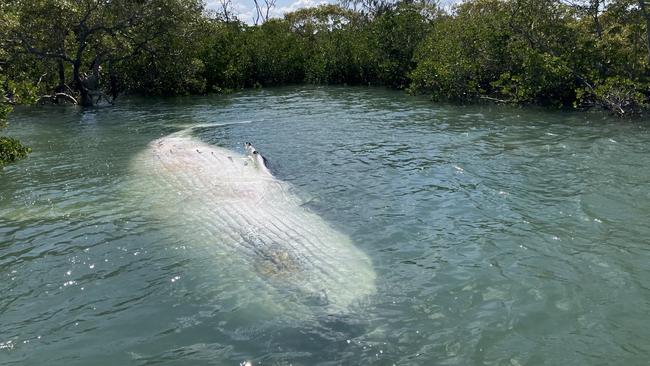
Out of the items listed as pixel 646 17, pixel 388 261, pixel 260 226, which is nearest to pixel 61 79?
pixel 260 226

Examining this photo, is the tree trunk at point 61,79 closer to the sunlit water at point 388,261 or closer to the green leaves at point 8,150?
the sunlit water at point 388,261

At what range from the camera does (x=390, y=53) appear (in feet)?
82.8

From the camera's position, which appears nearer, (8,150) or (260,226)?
(260,226)

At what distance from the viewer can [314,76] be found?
28.0 metres

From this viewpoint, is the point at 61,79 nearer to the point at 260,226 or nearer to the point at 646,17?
the point at 260,226

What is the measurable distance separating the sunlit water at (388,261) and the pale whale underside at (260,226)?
217mm

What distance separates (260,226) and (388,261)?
4.85 ft

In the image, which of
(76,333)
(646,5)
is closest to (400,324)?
(76,333)

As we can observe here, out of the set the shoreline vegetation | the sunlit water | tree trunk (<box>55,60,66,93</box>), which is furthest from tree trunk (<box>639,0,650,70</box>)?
tree trunk (<box>55,60,66,93</box>)

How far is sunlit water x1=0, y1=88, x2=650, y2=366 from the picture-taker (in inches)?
160

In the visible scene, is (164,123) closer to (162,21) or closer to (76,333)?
(162,21)

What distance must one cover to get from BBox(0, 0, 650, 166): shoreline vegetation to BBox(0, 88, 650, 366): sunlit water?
10.7 feet

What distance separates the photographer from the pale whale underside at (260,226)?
480 centimetres

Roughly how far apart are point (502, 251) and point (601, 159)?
4944 millimetres
